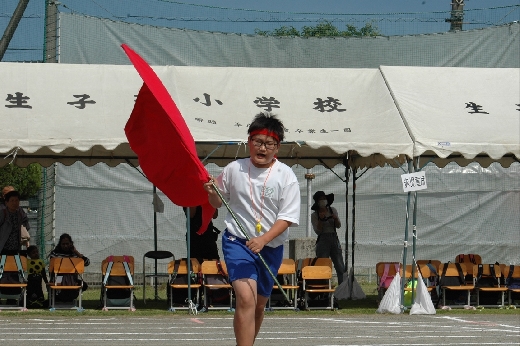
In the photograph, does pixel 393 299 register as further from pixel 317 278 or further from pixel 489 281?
pixel 489 281

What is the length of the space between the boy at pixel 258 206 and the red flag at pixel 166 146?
1.18 feet

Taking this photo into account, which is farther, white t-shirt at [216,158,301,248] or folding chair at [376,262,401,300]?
folding chair at [376,262,401,300]

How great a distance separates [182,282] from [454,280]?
14.3ft

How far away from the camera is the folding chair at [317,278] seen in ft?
50.3

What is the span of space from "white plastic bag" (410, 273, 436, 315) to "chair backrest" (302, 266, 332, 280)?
4.56 feet

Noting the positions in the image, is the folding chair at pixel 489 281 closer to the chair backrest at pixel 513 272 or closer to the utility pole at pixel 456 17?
the chair backrest at pixel 513 272

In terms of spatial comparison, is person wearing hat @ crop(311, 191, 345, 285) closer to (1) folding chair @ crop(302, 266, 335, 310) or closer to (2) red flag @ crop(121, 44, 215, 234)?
(1) folding chair @ crop(302, 266, 335, 310)

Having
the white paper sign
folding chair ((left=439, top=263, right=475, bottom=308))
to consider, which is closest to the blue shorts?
the white paper sign

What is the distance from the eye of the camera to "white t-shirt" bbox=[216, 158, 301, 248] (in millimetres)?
7402

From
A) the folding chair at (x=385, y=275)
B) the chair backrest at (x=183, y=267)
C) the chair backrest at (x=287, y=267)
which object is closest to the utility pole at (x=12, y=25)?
the chair backrest at (x=183, y=267)

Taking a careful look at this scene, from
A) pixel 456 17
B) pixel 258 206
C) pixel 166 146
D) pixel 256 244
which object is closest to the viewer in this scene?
pixel 256 244

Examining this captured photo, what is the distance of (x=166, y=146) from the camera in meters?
8.20

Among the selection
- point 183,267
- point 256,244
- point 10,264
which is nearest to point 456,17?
point 183,267

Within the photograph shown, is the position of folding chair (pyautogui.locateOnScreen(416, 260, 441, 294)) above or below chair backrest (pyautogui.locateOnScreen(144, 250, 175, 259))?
below
